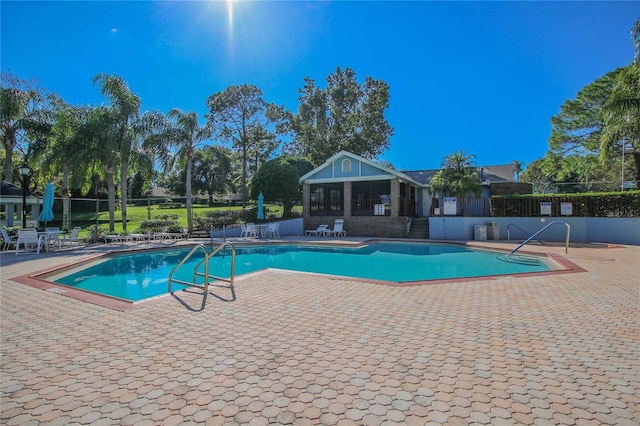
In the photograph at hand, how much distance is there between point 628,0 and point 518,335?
65.1 feet

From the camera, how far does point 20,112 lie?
19594mm

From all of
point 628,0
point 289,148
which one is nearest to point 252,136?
point 289,148

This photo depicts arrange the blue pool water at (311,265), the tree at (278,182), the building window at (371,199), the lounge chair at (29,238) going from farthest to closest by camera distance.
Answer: the tree at (278,182)
the building window at (371,199)
the lounge chair at (29,238)
the blue pool water at (311,265)

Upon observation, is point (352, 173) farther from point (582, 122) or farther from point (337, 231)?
point (582, 122)

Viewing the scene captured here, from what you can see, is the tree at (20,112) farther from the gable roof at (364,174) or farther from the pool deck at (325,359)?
the pool deck at (325,359)

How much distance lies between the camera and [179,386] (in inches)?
117

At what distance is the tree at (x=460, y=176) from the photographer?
19641 millimetres

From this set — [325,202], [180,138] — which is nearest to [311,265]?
[325,202]

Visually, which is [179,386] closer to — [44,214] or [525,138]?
[44,214]

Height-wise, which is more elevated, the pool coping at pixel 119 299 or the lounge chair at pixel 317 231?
the lounge chair at pixel 317 231

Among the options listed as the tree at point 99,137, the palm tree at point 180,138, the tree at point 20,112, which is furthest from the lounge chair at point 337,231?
the tree at point 20,112

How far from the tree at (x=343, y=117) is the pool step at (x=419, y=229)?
1400 cm

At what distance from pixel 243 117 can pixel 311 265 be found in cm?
2577

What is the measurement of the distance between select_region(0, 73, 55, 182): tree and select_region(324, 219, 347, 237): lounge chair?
58.2 feet
